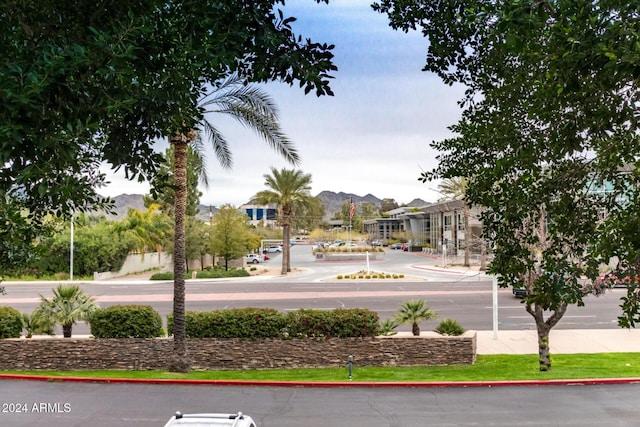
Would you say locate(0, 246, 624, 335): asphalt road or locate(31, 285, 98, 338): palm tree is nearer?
locate(31, 285, 98, 338): palm tree

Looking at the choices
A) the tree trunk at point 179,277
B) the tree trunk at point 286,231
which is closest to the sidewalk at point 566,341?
the tree trunk at point 179,277

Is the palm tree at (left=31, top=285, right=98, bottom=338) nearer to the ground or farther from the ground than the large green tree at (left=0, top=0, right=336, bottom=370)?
nearer to the ground

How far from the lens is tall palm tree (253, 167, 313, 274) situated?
156 feet

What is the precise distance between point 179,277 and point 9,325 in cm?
502

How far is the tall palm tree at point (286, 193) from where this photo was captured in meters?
47.5

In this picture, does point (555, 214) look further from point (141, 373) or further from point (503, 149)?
point (141, 373)

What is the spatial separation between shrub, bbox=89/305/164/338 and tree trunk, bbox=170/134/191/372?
108 cm

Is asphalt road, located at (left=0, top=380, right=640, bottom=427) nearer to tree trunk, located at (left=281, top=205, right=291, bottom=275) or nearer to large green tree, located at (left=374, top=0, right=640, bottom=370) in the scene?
large green tree, located at (left=374, top=0, right=640, bottom=370)

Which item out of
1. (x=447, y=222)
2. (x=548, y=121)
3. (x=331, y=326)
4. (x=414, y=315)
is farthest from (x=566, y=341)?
(x=447, y=222)

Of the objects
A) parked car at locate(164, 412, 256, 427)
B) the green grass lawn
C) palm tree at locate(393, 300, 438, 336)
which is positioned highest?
parked car at locate(164, 412, 256, 427)

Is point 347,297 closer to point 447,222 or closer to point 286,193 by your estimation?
point 286,193

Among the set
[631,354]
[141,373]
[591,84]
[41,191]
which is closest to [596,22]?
[591,84]

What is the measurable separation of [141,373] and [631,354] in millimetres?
13898

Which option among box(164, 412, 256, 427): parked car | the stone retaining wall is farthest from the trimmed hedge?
box(164, 412, 256, 427): parked car
